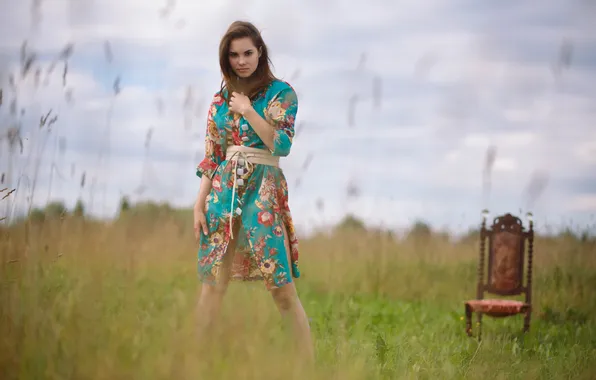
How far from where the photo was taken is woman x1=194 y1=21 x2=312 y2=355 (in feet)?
11.3

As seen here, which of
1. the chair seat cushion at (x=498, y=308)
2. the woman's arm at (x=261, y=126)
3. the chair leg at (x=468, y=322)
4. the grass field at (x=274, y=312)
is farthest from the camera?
the chair leg at (x=468, y=322)

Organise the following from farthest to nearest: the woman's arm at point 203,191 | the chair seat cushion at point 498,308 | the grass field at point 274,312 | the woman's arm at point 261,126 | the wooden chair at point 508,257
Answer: the wooden chair at point 508,257 < the chair seat cushion at point 498,308 < the woman's arm at point 203,191 < the woman's arm at point 261,126 < the grass field at point 274,312

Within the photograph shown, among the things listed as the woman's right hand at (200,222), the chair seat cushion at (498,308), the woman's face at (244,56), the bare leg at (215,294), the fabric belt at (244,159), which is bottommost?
the chair seat cushion at (498,308)

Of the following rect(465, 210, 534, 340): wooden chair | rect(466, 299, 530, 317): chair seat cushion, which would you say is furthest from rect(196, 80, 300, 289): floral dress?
rect(465, 210, 534, 340): wooden chair

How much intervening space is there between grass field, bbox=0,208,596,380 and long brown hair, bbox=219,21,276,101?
0.99 metres

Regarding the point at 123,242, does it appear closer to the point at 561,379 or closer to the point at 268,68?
the point at 268,68

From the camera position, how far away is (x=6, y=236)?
3832 millimetres

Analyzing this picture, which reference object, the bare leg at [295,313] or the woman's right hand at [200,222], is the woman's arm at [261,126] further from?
the bare leg at [295,313]

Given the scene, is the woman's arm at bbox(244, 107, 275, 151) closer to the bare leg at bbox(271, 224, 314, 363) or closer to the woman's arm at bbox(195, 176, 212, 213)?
the woman's arm at bbox(195, 176, 212, 213)

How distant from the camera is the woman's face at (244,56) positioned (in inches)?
136

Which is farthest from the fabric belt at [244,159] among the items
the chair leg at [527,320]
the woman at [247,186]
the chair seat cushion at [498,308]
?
the chair leg at [527,320]

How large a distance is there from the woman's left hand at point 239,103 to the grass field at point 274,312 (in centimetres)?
86

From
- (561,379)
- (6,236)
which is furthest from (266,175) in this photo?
(561,379)

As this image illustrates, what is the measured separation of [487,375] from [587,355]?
1.29 metres
